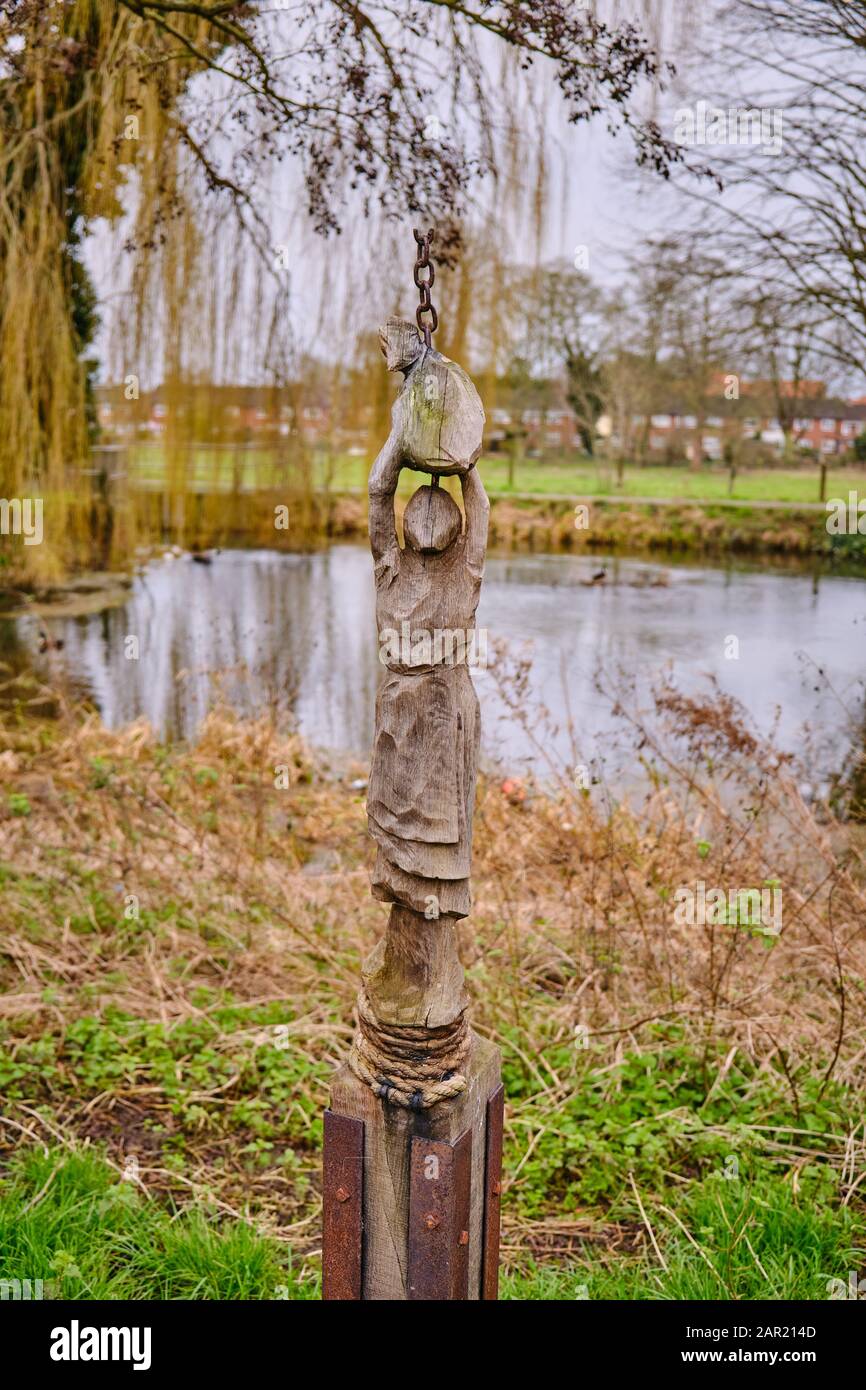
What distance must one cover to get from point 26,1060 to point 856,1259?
7.40 feet

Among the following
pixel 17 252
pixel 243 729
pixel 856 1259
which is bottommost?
pixel 856 1259

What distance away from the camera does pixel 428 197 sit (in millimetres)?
3441

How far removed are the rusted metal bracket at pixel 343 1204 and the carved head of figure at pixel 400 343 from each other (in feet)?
3.88

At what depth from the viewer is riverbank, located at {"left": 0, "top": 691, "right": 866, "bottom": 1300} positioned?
2383mm

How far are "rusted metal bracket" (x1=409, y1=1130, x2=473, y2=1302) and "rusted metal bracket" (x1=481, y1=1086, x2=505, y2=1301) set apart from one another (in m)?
0.13

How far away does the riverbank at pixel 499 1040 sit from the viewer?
238 centimetres

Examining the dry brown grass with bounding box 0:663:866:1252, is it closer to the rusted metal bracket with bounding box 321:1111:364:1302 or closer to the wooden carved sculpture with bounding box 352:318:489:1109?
the rusted metal bracket with bounding box 321:1111:364:1302

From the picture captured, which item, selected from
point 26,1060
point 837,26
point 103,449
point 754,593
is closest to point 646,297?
point 837,26

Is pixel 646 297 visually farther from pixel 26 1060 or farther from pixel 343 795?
pixel 26 1060

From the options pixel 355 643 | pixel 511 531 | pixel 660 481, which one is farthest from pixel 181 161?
pixel 660 481

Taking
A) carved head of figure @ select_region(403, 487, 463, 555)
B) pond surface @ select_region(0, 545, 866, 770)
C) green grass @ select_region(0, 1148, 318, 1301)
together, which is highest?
carved head of figure @ select_region(403, 487, 463, 555)

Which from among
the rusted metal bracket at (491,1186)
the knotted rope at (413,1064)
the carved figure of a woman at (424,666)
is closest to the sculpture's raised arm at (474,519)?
the carved figure of a woman at (424,666)

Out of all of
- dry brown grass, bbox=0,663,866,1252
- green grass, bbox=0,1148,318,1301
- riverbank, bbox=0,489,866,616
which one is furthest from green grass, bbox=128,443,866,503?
green grass, bbox=0,1148,318,1301

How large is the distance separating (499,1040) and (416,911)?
65.8 inches
